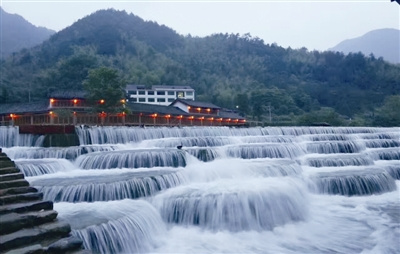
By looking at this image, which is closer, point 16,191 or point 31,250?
point 31,250

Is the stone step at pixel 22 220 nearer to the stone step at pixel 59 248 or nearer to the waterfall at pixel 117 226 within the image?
the stone step at pixel 59 248

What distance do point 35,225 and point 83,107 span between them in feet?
96.8

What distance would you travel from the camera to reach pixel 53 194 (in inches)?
382

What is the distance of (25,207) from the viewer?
4.84m

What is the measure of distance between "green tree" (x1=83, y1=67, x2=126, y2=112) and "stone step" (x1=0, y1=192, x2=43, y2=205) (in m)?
24.2

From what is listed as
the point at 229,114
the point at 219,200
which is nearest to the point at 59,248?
the point at 219,200

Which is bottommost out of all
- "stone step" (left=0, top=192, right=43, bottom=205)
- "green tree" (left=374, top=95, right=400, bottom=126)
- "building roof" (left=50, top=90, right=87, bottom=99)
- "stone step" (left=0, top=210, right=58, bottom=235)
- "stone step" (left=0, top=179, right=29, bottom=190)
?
"stone step" (left=0, top=210, right=58, bottom=235)

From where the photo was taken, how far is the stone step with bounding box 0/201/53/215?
15.3ft

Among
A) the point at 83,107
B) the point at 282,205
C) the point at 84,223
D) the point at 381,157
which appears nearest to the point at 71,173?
→ the point at 84,223

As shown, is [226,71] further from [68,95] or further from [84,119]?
[84,119]

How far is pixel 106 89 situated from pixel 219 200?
21498 mm

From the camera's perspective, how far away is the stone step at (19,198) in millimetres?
4916

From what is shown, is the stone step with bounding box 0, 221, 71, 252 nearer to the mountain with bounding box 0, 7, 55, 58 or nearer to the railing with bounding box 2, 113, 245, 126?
the railing with bounding box 2, 113, 245, 126

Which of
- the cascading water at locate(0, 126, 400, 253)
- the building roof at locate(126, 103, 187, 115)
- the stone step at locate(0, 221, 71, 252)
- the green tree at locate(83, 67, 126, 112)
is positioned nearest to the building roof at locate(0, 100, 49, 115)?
the green tree at locate(83, 67, 126, 112)
